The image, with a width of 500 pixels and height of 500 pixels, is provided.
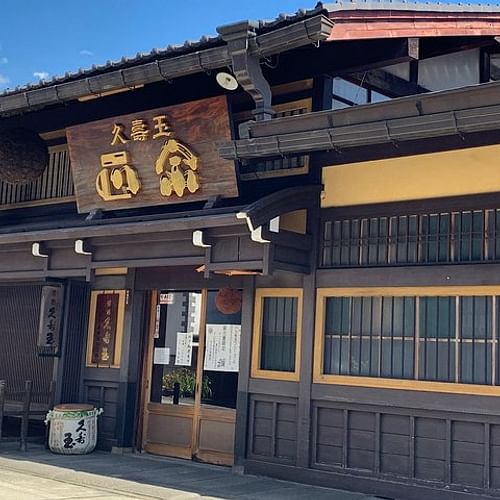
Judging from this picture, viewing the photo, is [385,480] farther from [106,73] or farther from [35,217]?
[35,217]

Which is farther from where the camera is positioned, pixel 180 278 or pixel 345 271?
pixel 180 278

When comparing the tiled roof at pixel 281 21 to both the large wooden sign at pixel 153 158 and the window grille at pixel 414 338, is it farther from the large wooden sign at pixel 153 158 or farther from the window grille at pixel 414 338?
the window grille at pixel 414 338

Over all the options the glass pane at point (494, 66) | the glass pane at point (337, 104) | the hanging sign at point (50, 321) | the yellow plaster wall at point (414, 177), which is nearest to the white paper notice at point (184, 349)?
the hanging sign at point (50, 321)

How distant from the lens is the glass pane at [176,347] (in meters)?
11.6

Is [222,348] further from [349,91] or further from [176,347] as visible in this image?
[349,91]

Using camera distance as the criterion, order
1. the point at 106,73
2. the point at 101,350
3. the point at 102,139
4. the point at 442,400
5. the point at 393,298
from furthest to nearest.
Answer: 1. the point at 101,350
2. the point at 102,139
3. the point at 106,73
4. the point at 393,298
5. the point at 442,400

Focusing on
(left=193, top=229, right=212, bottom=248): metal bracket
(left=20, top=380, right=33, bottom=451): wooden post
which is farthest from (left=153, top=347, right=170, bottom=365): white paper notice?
(left=193, top=229, right=212, bottom=248): metal bracket

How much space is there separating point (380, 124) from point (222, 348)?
Answer: 16.2 ft

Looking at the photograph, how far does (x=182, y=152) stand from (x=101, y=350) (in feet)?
14.3

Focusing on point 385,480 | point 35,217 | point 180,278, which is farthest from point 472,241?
point 35,217

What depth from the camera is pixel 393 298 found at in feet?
29.7

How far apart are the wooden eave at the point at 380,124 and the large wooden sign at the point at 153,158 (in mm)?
1150

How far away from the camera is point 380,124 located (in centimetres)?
731

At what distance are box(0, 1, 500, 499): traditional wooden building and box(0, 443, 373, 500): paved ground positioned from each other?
1.27 ft
